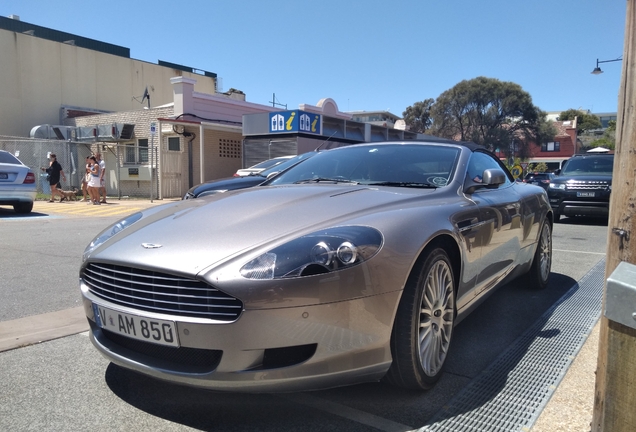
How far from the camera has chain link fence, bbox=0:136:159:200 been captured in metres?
20.0

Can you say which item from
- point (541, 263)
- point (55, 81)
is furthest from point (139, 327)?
point (55, 81)

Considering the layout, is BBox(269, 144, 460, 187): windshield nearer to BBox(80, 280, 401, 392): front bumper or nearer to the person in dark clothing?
BBox(80, 280, 401, 392): front bumper

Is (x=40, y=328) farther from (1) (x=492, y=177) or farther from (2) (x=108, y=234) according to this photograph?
(1) (x=492, y=177)

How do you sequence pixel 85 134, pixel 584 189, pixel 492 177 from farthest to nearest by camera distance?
pixel 85 134 < pixel 584 189 < pixel 492 177

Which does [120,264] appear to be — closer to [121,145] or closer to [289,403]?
[289,403]

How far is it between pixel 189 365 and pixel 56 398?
2.99 ft

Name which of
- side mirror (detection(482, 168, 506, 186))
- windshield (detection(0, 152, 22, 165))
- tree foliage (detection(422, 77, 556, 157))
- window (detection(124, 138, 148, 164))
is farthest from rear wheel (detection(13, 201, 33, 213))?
tree foliage (detection(422, 77, 556, 157))

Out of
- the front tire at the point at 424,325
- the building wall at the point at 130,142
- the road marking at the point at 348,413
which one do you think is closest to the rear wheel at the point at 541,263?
the front tire at the point at 424,325

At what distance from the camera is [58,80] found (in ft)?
89.7

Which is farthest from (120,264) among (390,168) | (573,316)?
(573,316)

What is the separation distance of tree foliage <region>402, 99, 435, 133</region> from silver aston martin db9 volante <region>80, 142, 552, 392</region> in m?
58.5

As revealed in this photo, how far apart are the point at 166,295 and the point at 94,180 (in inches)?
582

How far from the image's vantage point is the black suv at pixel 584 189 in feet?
37.0

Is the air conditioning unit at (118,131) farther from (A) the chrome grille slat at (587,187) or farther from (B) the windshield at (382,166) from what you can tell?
(B) the windshield at (382,166)
